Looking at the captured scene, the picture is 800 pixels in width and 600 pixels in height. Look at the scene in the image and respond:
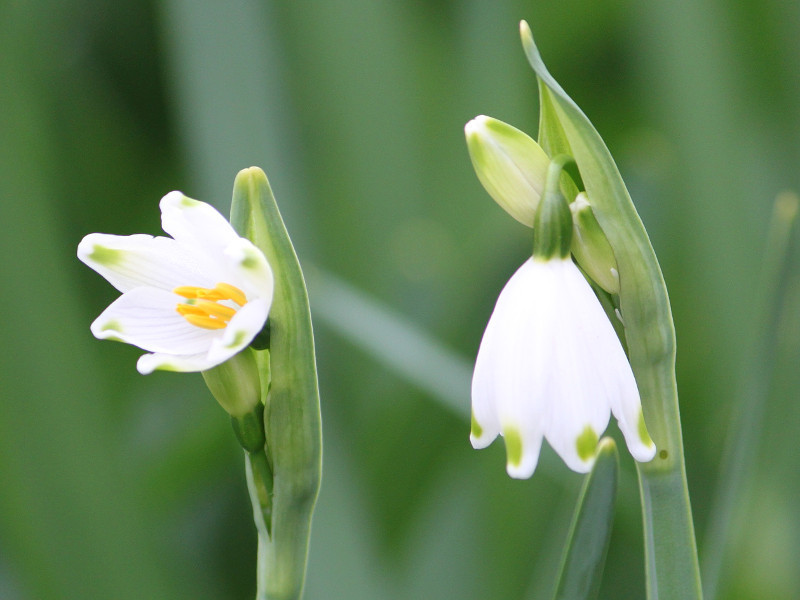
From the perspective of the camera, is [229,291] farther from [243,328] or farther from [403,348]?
[403,348]

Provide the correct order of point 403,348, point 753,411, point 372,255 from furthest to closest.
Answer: point 372,255 → point 403,348 → point 753,411

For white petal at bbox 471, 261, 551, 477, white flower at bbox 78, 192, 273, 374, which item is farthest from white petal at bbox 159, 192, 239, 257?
white petal at bbox 471, 261, 551, 477

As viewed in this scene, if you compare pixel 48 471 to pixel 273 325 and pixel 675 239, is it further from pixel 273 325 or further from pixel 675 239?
pixel 675 239

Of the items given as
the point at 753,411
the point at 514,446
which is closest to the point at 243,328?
the point at 514,446

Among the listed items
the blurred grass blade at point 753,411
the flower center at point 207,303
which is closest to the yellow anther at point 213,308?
the flower center at point 207,303

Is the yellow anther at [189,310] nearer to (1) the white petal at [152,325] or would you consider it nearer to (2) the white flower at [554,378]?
(1) the white petal at [152,325]

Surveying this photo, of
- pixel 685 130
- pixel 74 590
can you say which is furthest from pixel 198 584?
pixel 685 130
